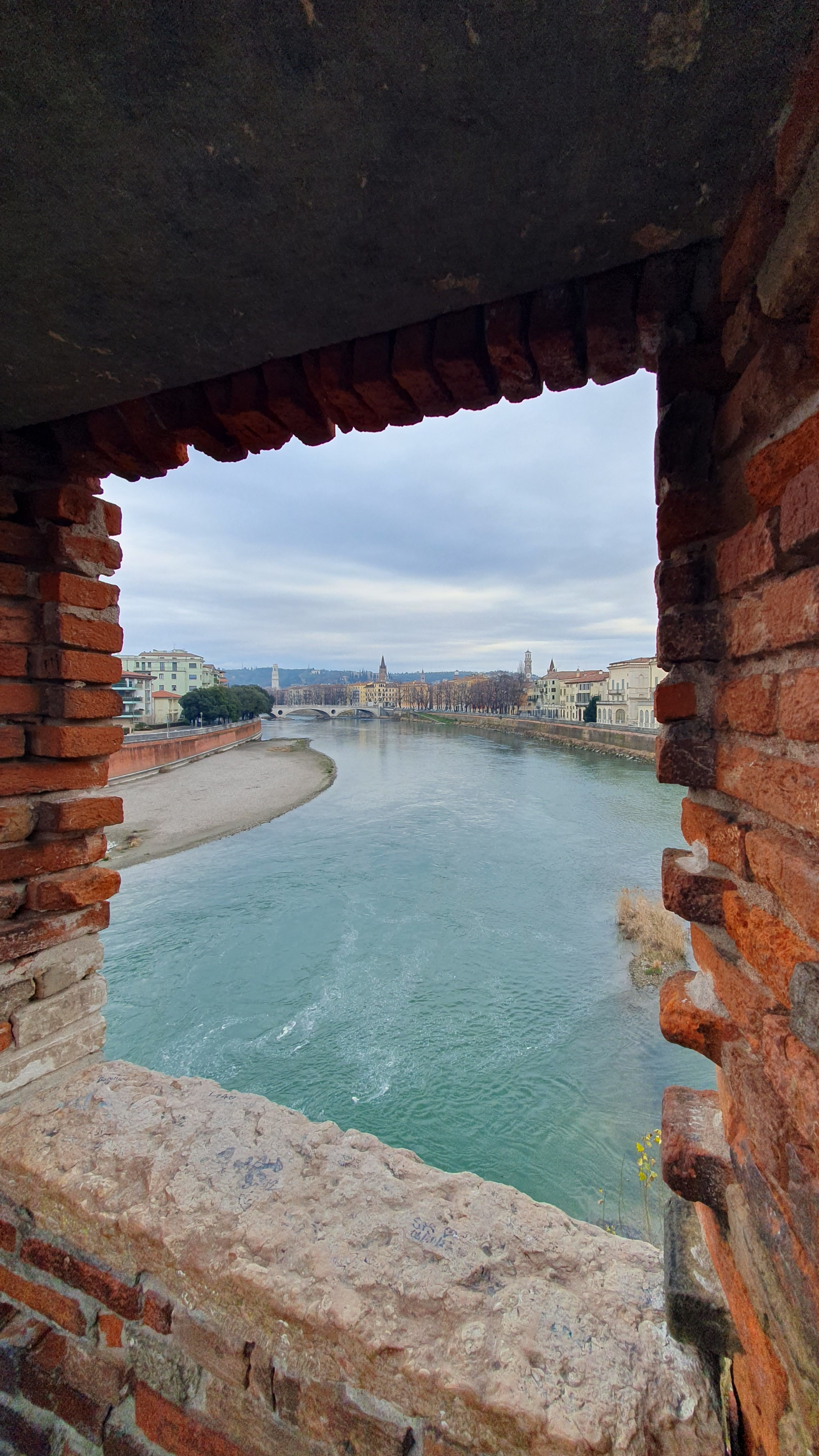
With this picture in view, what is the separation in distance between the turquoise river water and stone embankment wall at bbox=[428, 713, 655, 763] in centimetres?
794

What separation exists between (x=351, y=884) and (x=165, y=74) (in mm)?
11983

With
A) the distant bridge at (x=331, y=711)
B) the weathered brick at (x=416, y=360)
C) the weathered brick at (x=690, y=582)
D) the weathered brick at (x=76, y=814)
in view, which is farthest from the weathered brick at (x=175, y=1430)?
the distant bridge at (x=331, y=711)

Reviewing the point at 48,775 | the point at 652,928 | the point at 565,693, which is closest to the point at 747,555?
the point at 48,775

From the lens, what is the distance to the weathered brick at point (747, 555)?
0.95 meters

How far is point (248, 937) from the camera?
31.7 feet

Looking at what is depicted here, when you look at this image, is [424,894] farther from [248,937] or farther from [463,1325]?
[463,1325]

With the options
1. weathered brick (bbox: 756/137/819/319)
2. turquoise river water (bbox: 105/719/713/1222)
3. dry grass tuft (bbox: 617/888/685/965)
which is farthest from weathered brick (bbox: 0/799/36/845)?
dry grass tuft (bbox: 617/888/685/965)

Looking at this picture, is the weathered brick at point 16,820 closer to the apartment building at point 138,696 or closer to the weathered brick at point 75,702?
the weathered brick at point 75,702

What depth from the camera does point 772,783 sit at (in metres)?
0.95

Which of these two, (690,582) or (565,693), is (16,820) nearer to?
(690,582)

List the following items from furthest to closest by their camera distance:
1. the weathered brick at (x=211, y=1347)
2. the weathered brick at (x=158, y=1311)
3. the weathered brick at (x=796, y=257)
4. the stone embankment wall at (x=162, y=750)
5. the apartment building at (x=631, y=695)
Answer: the apartment building at (x=631, y=695)
the stone embankment wall at (x=162, y=750)
the weathered brick at (x=158, y=1311)
the weathered brick at (x=211, y=1347)
the weathered brick at (x=796, y=257)

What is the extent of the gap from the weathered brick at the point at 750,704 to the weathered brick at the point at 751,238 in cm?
73

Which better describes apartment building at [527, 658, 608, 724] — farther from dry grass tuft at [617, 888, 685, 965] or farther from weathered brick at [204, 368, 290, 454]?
weathered brick at [204, 368, 290, 454]

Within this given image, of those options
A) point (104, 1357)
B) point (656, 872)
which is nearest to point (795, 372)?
point (104, 1357)
